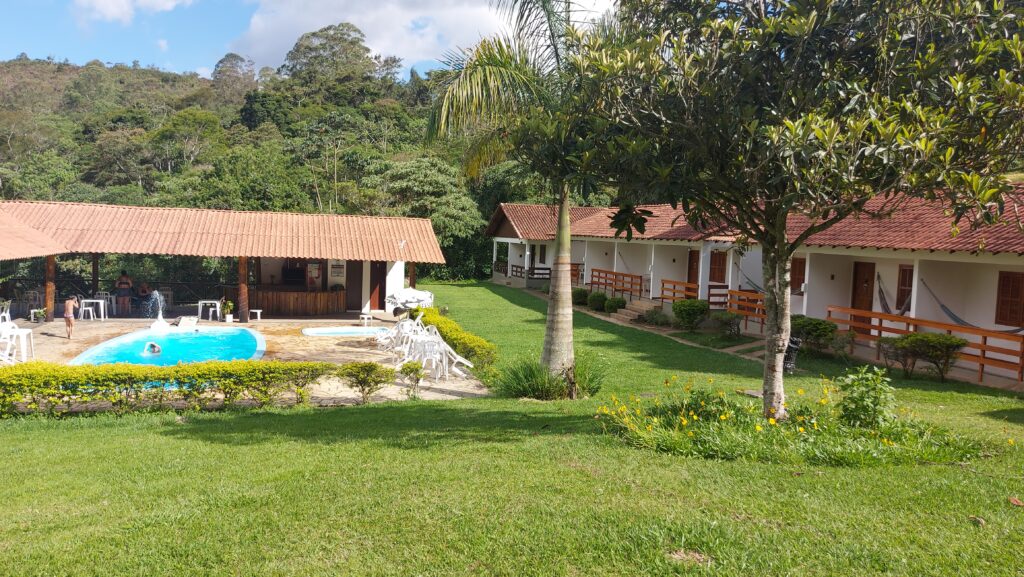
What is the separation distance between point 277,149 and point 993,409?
4641 centimetres

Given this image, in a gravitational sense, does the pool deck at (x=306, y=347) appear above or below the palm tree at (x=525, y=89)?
below

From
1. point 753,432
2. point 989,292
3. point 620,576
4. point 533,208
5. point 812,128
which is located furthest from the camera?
point 533,208

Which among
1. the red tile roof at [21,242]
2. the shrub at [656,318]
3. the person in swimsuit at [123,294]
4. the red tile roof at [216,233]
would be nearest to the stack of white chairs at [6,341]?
the red tile roof at [21,242]

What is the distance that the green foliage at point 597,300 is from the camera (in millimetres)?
27453

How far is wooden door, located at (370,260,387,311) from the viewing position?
26.0 metres

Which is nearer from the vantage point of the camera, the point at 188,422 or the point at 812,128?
the point at 812,128

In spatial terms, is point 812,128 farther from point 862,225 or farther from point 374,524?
point 862,225

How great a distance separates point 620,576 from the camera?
4.40 metres

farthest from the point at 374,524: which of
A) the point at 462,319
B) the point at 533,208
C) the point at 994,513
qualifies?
the point at 533,208

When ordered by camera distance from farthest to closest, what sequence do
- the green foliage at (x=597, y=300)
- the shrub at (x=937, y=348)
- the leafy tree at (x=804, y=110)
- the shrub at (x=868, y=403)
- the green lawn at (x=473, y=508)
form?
the green foliage at (x=597, y=300) < the shrub at (x=937, y=348) < the shrub at (x=868, y=403) < the leafy tree at (x=804, y=110) < the green lawn at (x=473, y=508)

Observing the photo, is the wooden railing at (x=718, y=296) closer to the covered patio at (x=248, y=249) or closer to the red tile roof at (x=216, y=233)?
the red tile roof at (x=216, y=233)

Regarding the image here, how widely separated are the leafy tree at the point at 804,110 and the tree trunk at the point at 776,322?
15 mm

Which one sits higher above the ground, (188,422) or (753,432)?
(753,432)

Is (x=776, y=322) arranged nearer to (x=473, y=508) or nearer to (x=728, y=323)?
(x=473, y=508)
